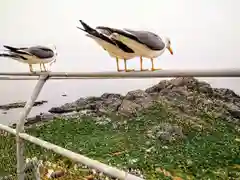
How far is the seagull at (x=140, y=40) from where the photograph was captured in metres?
0.81

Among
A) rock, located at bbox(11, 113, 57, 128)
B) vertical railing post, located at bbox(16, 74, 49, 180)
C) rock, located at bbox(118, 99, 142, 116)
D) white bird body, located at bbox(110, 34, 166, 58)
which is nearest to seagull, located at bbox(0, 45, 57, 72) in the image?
vertical railing post, located at bbox(16, 74, 49, 180)

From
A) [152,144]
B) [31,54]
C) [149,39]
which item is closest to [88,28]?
[149,39]

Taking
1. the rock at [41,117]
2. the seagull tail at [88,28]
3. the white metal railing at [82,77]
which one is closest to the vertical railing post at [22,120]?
the white metal railing at [82,77]

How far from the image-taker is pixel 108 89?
3.66m

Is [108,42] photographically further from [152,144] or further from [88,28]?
[152,144]

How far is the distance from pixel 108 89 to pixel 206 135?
125cm

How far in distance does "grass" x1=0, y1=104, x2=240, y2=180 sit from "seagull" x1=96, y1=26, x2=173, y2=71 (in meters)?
2.40

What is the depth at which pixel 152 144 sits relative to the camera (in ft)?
12.0

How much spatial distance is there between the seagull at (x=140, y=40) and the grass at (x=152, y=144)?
2.40 m

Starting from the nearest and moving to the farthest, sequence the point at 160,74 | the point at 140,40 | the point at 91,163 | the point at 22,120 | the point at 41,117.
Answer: the point at 160,74 < the point at 91,163 < the point at 140,40 < the point at 22,120 < the point at 41,117

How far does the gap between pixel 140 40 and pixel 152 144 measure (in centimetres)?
294

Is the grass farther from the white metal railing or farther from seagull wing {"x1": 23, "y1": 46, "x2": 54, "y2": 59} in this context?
the white metal railing

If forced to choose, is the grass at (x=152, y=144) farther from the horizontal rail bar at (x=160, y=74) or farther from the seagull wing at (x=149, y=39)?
the horizontal rail bar at (x=160, y=74)

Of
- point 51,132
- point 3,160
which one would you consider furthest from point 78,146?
point 3,160
